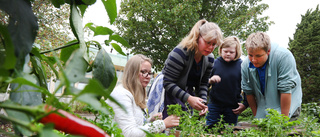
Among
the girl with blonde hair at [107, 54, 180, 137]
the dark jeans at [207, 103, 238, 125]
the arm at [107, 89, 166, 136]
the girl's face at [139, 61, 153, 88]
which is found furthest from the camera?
the dark jeans at [207, 103, 238, 125]

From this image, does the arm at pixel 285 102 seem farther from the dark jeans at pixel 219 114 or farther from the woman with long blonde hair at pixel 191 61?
the dark jeans at pixel 219 114

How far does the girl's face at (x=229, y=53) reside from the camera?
3.23 metres

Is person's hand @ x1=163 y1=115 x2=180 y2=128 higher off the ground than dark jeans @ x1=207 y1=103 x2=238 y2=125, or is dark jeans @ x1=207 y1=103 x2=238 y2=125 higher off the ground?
person's hand @ x1=163 y1=115 x2=180 y2=128

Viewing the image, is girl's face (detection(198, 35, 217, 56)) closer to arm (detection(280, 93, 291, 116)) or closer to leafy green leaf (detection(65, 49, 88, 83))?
arm (detection(280, 93, 291, 116))

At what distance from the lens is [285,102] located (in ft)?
7.29

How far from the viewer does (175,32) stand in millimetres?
11250

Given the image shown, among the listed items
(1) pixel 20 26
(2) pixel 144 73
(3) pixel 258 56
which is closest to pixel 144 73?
(2) pixel 144 73

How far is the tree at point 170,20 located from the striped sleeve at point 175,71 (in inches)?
322

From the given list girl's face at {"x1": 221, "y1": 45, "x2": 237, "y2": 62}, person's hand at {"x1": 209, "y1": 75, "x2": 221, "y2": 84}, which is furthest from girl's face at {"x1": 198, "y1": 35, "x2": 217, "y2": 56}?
girl's face at {"x1": 221, "y1": 45, "x2": 237, "y2": 62}

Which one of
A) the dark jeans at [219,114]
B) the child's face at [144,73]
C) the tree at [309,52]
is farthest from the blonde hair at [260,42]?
the tree at [309,52]

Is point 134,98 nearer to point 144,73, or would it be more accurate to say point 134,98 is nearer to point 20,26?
point 144,73

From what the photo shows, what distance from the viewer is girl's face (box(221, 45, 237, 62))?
127 inches

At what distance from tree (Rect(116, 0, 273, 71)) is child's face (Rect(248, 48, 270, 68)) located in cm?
826

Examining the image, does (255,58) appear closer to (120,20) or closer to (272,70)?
(272,70)
